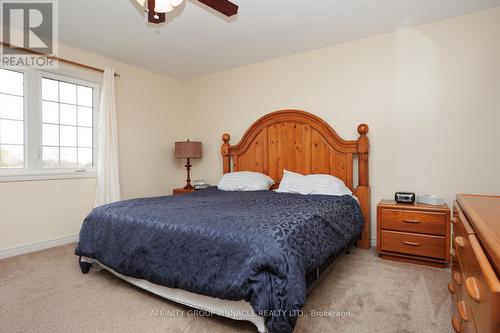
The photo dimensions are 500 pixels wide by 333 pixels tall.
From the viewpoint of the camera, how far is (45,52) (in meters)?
3.19

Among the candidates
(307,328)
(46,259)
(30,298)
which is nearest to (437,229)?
(307,328)

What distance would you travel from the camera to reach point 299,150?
11.7 ft

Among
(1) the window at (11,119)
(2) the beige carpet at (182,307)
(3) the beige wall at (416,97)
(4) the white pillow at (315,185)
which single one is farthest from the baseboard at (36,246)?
(3) the beige wall at (416,97)

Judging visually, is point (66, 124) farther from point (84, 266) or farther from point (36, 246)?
point (84, 266)

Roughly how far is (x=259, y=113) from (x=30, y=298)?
314 cm

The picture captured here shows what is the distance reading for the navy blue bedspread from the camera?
4.52ft

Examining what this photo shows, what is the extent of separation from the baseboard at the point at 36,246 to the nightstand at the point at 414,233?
11.7 feet

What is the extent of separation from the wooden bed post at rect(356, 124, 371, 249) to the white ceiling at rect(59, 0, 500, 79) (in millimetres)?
1110

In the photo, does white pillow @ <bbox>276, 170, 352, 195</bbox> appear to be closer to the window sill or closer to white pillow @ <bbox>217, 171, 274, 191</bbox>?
white pillow @ <bbox>217, 171, 274, 191</bbox>

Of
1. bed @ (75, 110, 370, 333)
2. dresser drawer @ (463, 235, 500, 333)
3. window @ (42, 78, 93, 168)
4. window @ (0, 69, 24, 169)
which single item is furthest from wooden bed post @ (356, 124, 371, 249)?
window @ (0, 69, 24, 169)

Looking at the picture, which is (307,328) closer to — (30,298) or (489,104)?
(30,298)

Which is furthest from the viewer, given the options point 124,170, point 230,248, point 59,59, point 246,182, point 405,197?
point 124,170

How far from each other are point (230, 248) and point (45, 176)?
2.81m

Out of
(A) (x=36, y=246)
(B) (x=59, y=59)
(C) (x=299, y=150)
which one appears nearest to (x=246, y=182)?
(C) (x=299, y=150)
